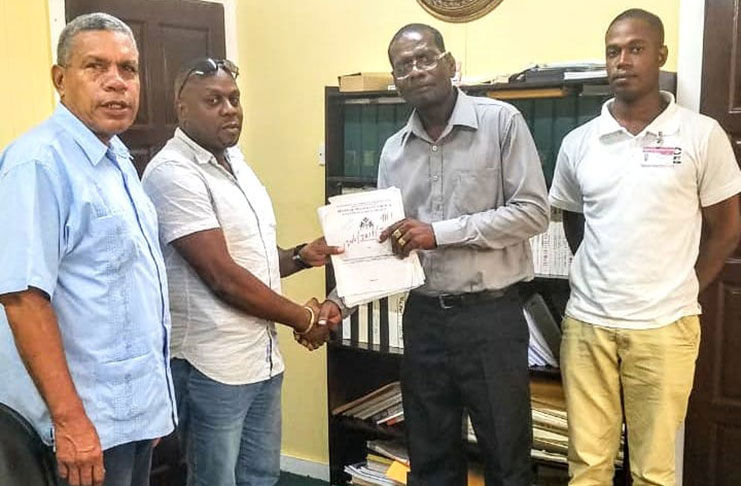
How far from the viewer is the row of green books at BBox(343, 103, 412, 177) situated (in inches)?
113

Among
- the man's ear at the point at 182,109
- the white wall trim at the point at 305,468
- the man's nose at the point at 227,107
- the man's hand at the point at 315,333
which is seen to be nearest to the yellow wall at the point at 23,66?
the man's ear at the point at 182,109

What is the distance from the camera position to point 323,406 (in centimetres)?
348

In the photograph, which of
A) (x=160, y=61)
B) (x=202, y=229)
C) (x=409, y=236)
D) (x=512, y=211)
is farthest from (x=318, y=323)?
(x=160, y=61)

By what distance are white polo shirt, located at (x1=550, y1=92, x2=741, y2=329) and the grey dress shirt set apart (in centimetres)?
20

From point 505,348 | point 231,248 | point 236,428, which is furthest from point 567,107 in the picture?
point 236,428

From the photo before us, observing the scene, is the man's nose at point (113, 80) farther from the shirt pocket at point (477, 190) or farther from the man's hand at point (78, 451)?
the shirt pocket at point (477, 190)

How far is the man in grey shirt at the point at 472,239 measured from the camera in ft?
6.97

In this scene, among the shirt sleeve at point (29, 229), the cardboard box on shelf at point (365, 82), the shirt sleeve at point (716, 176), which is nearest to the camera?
the shirt sleeve at point (29, 229)

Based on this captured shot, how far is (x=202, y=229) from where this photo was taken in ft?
6.28

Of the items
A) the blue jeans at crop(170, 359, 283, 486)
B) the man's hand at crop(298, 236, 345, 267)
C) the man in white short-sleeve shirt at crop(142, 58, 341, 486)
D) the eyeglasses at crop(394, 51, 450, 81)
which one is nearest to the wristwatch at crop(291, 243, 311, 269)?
the man's hand at crop(298, 236, 345, 267)

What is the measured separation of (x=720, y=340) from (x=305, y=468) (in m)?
1.86

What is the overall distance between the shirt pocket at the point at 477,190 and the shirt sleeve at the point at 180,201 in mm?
677

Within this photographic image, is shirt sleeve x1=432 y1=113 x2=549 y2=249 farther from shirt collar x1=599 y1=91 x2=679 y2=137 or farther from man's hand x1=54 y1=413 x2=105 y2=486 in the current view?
man's hand x1=54 y1=413 x2=105 y2=486

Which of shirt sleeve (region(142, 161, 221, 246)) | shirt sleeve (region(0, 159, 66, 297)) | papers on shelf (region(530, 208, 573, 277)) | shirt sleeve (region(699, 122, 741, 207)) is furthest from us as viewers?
papers on shelf (region(530, 208, 573, 277))
